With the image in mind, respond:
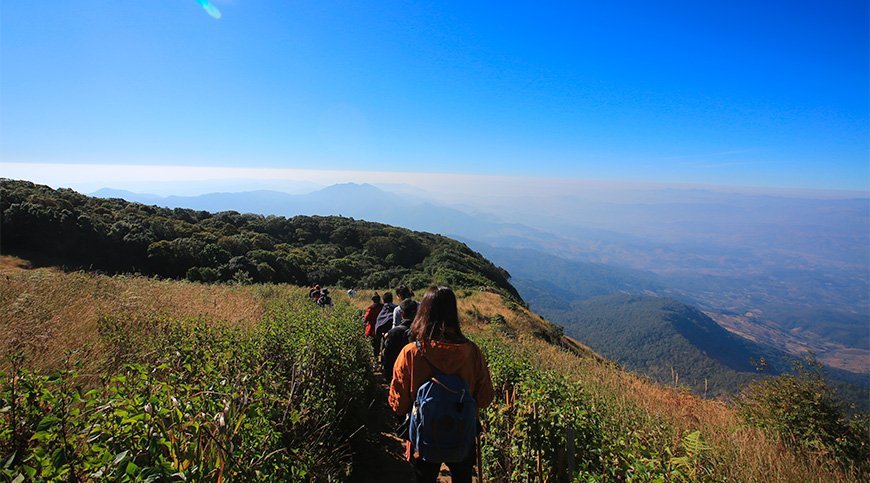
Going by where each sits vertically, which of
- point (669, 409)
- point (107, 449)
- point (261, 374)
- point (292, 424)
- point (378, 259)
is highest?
point (107, 449)

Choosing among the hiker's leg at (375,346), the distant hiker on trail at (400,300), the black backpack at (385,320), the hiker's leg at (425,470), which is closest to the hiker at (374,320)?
the hiker's leg at (375,346)

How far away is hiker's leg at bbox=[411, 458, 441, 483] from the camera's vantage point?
2.63 metres

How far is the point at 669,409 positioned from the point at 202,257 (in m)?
26.1

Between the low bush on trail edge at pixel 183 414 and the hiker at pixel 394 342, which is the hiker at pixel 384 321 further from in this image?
the low bush on trail edge at pixel 183 414

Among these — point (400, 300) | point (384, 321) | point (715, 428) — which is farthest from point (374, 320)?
point (715, 428)

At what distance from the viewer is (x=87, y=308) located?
5.24 meters

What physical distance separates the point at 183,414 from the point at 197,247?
85.7ft

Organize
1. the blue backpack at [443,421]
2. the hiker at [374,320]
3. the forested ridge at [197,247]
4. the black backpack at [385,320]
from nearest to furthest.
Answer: the blue backpack at [443,421], the black backpack at [385,320], the hiker at [374,320], the forested ridge at [197,247]

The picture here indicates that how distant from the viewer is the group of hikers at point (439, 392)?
2.45m

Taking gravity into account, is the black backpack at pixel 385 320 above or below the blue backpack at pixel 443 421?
below

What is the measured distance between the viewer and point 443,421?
245cm

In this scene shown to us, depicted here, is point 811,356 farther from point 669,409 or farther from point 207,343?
point 207,343

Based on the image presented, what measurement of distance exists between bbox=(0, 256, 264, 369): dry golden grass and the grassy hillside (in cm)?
3

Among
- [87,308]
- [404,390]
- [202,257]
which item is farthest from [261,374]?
[202,257]
